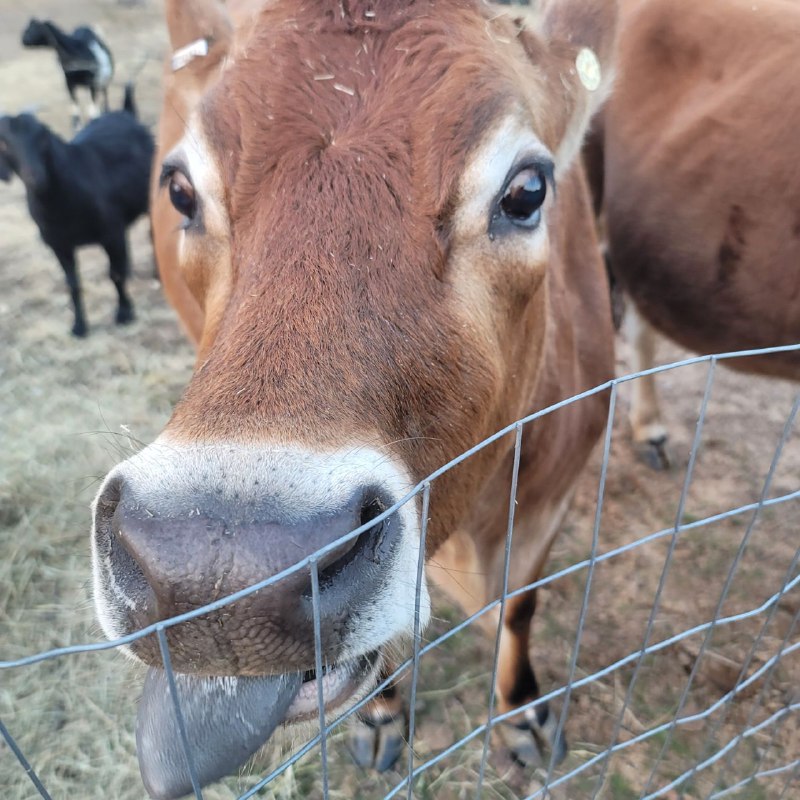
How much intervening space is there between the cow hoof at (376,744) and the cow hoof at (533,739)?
0.41 metres

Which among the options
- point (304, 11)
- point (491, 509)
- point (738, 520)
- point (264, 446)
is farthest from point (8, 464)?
point (738, 520)

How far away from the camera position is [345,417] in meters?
1.18

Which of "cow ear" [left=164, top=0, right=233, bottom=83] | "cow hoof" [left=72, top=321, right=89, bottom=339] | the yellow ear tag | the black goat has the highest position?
"cow ear" [left=164, top=0, right=233, bottom=83]

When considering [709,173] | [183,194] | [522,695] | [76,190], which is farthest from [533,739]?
[76,190]

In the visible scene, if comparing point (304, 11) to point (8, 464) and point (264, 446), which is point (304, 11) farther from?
point (8, 464)

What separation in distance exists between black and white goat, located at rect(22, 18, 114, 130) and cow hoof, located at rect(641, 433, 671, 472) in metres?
7.40

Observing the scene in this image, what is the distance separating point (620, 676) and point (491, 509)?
1.17 meters

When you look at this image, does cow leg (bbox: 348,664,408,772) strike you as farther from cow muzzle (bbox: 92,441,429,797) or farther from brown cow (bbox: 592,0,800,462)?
brown cow (bbox: 592,0,800,462)

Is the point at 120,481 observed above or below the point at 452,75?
below

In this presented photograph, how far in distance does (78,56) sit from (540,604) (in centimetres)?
838

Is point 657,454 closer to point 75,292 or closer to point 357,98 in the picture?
point 357,98

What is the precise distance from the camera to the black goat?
201 inches

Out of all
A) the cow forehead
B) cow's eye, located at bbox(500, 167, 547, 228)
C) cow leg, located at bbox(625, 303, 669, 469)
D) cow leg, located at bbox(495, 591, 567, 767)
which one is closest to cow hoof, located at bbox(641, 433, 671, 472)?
cow leg, located at bbox(625, 303, 669, 469)

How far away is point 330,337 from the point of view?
1242 millimetres
